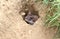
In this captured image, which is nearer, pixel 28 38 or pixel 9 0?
pixel 28 38

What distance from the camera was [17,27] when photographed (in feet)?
6.39

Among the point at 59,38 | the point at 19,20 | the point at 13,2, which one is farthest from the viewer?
the point at 13,2

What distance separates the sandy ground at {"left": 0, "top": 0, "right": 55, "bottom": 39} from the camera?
1.90 metres

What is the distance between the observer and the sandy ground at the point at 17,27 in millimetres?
1899

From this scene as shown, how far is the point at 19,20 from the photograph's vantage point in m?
2.00

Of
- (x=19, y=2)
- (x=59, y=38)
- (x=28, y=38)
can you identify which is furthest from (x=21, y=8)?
(x=59, y=38)

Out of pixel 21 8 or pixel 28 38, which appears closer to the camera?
pixel 28 38

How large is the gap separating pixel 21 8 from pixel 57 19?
45cm

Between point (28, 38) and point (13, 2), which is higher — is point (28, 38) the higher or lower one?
the lower one

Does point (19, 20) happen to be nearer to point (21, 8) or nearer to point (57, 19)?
point (21, 8)

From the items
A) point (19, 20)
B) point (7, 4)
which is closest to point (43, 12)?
point (19, 20)

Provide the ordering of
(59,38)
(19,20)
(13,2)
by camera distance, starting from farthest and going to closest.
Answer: (13,2)
(19,20)
(59,38)

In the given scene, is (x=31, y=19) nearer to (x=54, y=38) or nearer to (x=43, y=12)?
(x=43, y=12)

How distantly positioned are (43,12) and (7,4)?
406 millimetres
